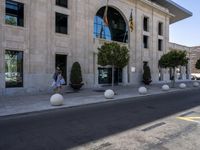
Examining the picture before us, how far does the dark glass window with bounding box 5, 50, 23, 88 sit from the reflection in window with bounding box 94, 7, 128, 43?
1003cm

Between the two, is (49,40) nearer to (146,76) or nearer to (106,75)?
(106,75)

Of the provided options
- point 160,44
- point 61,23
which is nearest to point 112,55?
point 61,23

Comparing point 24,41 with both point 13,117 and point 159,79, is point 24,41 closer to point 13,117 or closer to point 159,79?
point 13,117

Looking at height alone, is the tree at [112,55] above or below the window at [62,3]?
below

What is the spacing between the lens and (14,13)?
18.4m

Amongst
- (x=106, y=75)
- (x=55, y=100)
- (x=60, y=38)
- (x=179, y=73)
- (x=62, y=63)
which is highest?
(x=60, y=38)

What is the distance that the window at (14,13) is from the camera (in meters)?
18.0

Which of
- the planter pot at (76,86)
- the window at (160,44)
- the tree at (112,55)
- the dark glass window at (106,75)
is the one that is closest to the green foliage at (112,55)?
the tree at (112,55)

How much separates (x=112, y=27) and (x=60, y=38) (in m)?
9.81

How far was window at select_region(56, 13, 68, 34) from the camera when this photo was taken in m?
21.6

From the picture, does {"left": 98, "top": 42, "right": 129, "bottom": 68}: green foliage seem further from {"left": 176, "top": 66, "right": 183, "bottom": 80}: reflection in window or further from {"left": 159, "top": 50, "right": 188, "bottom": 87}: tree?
{"left": 176, "top": 66, "right": 183, "bottom": 80}: reflection in window

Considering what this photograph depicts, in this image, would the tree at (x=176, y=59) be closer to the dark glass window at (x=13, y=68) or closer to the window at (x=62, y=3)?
the window at (x=62, y=3)

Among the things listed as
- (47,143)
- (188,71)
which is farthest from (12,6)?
(188,71)

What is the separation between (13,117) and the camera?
10.2 metres
